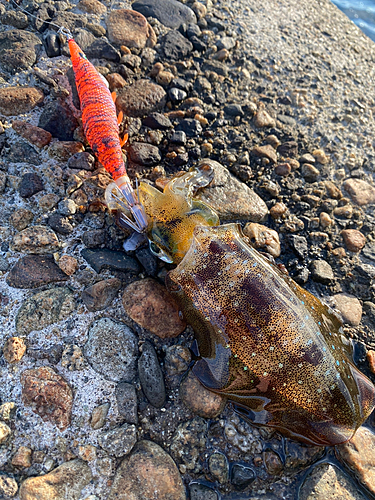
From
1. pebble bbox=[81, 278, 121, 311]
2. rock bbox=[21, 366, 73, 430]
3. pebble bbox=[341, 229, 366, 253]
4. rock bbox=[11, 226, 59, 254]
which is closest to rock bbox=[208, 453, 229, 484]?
rock bbox=[21, 366, 73, 430]

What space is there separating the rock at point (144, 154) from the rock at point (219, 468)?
10.3 ft

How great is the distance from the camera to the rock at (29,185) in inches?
161

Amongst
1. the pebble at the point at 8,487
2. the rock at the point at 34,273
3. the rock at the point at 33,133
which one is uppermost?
the rock at the point at 33,133

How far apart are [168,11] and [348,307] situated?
4.84 meters

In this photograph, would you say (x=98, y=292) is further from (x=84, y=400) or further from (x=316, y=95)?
(x=316, y=95)

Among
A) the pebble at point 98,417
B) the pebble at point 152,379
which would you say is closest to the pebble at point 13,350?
the pebble at point 98,417

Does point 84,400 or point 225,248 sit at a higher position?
point 225,248

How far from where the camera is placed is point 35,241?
151 inches

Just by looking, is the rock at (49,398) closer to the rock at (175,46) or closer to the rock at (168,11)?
the rock at (175,46)

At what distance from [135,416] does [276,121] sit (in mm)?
4083

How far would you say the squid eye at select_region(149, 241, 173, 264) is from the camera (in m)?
3.78

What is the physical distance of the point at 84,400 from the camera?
3324mm

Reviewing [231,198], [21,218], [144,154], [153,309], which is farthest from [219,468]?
[144,154]

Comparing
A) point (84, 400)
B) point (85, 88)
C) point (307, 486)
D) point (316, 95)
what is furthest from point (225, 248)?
point (316, 95)
